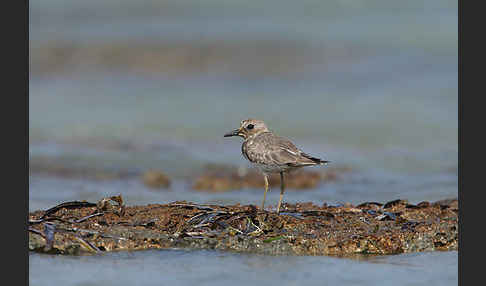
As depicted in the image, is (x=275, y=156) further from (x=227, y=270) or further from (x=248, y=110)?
(x=248, y=110)

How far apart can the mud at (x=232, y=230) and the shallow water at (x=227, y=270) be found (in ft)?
0.40

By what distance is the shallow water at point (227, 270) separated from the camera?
5047 mm

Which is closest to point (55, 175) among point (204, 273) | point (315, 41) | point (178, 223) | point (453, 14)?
point (178, 223)

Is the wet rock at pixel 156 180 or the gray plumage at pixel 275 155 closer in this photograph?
the gray plumage at pixel 275 155

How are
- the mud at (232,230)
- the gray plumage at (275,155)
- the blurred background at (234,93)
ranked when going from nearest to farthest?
1. the mud at (232,230)
2. the gray plumage at (275,155)
3. the blurred background at (234,93)

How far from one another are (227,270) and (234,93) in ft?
36.9

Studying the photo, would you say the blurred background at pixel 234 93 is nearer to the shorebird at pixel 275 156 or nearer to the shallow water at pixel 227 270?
the shorebird at pixel 275 156

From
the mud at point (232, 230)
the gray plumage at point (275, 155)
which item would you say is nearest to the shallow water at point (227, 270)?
the mud at point (232, 230)

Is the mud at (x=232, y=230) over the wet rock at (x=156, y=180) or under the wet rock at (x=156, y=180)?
under

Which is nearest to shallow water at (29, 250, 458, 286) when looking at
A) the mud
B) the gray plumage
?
the mud

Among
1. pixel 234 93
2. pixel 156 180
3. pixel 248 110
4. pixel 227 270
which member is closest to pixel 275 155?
pixel 227 270

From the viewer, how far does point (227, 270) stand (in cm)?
525

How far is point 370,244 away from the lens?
5738mm

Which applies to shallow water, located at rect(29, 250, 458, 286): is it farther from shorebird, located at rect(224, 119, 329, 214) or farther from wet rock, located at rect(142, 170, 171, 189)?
wet rock, located at rect(142, 170, 171, 189)
